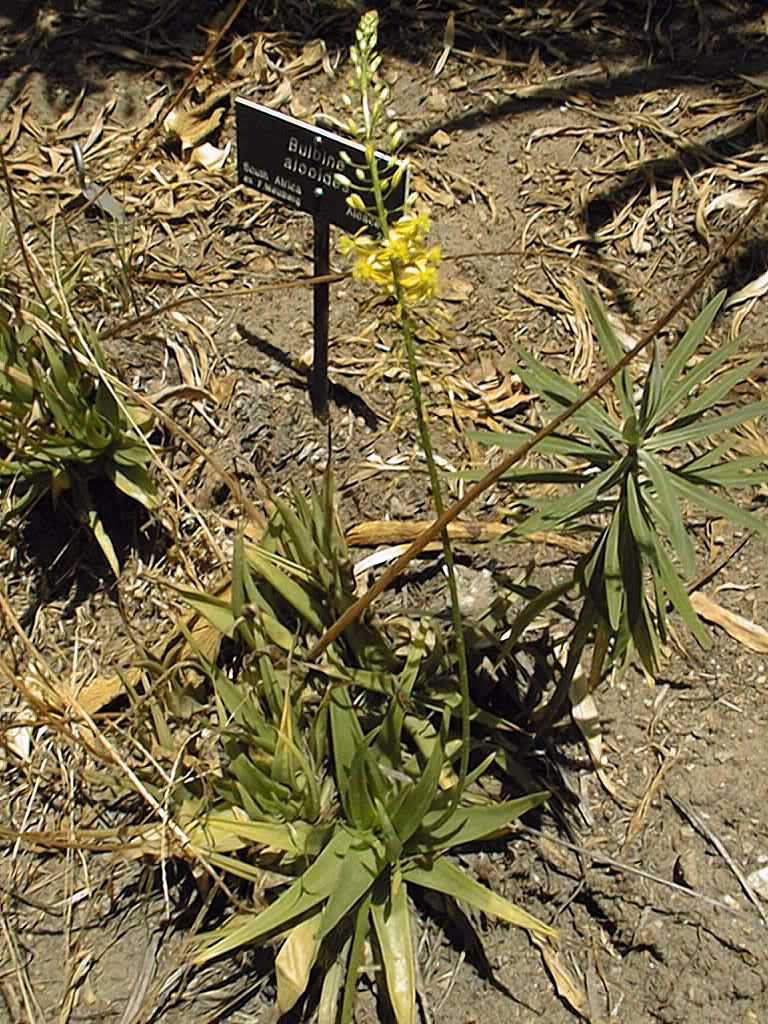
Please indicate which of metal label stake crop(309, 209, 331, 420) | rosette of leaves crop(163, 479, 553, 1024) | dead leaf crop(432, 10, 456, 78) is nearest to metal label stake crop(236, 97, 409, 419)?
metal label stake crop(309, 209, 331, 420)

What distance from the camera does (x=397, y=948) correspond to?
218 centimetres

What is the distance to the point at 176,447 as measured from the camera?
3135mm

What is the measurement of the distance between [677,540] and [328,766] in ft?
3.15

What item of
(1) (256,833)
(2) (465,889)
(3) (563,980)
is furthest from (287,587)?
(3) (563,980)

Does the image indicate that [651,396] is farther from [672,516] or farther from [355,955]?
[355,955]

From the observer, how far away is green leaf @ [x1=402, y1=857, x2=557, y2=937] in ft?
7.17

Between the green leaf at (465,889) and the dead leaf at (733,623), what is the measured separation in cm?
91

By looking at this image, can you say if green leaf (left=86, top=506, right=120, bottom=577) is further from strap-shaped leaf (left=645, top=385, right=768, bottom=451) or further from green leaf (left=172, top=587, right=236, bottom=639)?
strap-shaped leaf (left=645, top=385, right=768, bottom=451)

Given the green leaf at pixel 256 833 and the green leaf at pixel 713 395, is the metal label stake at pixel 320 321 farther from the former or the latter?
the green leaf at pixel 256 833

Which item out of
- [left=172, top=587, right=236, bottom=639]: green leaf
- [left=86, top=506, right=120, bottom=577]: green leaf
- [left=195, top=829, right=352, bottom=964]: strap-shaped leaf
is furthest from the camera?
[left=86, top=506, right=120, bottom=577]: green leaf

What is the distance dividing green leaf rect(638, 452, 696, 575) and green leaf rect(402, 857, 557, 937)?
28.5 inches

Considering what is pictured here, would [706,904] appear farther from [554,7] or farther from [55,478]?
[554,7]

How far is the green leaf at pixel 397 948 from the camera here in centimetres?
213

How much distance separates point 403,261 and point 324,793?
1261mm
